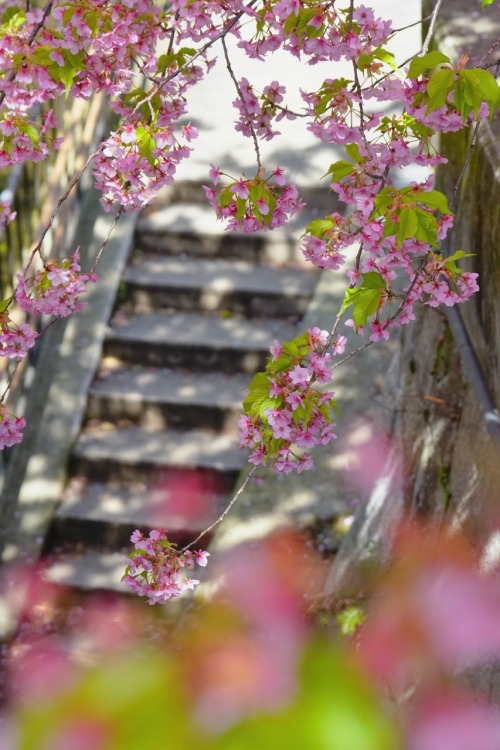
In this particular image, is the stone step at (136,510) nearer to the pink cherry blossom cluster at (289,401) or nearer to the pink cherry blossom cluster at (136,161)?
the pink cherry blossom cluster at (289,401)

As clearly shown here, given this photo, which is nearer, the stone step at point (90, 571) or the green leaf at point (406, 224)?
the green leaf at point (406, 224)

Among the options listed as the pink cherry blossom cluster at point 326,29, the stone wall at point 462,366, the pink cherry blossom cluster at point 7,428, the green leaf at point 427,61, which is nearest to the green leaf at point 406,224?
the green leaf at point 427,61

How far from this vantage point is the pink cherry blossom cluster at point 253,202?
2.68 meters

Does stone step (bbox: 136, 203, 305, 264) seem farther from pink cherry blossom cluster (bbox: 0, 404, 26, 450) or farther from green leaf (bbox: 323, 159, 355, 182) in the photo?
green leaf (bbox: 323, 159, 355, 182)

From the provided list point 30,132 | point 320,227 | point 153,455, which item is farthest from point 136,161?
point 153,455

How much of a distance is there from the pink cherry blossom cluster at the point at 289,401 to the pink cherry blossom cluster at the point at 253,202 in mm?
384

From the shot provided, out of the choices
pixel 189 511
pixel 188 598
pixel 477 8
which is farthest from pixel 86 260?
pixel 477 8

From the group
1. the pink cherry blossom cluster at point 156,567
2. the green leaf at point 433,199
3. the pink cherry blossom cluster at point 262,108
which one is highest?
the pink cherry blossom cluster at point 262,108

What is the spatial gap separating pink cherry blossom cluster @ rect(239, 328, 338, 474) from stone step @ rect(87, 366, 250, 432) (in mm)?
2853

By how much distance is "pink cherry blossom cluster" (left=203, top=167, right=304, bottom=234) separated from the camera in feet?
8.79

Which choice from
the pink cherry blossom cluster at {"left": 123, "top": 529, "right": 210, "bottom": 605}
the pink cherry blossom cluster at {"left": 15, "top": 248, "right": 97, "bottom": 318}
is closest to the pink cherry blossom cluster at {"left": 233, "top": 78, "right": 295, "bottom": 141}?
the pink cherry blossom cluster at {"left": 15, "top": 248, "right": 97, "bottom": 318}

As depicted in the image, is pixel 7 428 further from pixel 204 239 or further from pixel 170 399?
pixel 204 239

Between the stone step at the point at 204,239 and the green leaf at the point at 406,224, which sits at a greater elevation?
the green leaf at the point at 406,224

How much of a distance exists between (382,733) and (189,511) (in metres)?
2.12
